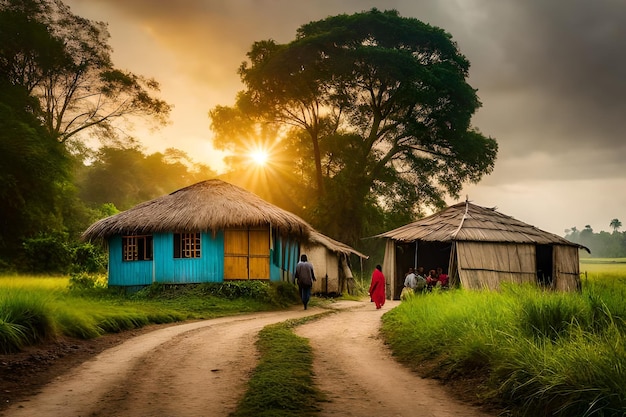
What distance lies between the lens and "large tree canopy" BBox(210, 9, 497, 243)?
33.4m

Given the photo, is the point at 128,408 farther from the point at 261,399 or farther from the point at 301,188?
the point at 301,188

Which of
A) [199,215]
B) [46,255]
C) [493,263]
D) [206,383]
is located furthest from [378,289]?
[46,255]

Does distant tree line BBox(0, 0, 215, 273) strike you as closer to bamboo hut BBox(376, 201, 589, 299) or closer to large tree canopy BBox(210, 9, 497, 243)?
large tree canopy BBox(210, 9, 497, 243)

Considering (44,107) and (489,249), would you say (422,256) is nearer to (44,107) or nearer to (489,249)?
(489,249)

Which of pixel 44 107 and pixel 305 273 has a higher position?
pixel 44 107

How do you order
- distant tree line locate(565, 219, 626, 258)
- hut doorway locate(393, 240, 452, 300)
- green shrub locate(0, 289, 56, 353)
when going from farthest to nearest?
distant tree line locate(565, 219, 626, 258) < hut doorway locate(393, 240, 452, 300) < green shrub locate(0, 289, 56, 353)

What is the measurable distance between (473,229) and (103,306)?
45.6ft

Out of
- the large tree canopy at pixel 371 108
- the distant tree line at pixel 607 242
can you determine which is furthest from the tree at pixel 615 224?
the large tree canopy at pixel 371 108

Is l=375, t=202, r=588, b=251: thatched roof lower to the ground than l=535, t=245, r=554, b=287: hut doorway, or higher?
higher

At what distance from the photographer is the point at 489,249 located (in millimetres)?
21078

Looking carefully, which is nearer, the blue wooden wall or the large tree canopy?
the blue wooden wall

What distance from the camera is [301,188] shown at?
37969mm

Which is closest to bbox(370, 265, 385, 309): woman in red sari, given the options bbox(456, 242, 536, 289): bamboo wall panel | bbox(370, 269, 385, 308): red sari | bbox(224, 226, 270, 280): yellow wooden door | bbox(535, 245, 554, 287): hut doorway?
bbox(370, 269, 385, 308): red sari

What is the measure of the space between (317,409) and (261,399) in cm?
59
